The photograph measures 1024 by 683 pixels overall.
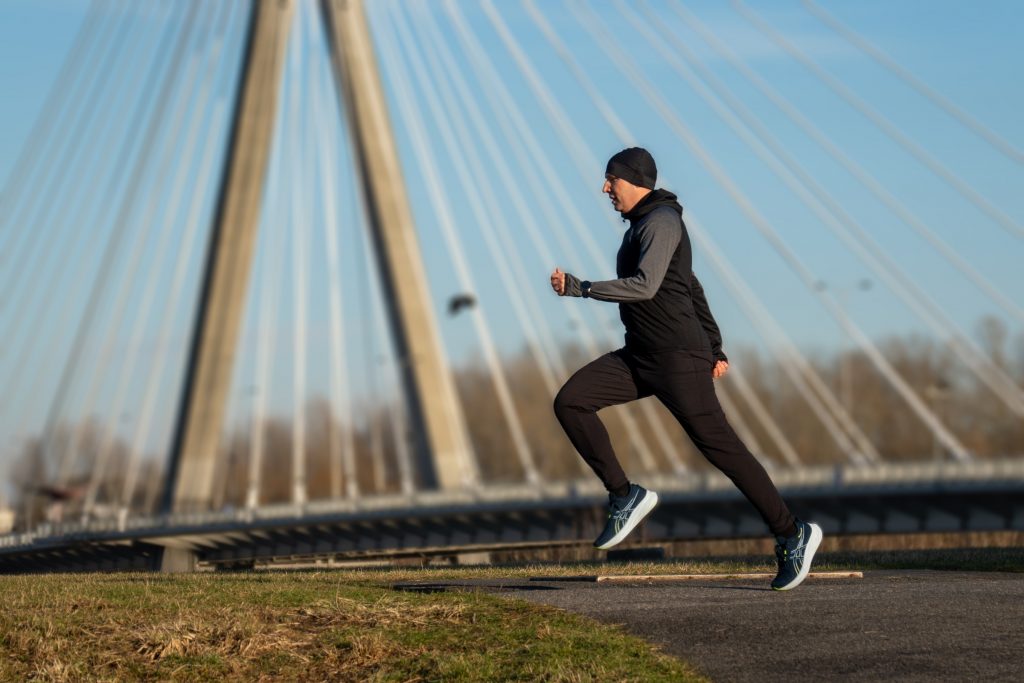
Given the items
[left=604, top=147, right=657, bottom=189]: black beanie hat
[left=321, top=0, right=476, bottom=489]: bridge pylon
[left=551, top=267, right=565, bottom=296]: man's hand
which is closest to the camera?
[left=551, top=267, right=565, bottom=296]: man's hand

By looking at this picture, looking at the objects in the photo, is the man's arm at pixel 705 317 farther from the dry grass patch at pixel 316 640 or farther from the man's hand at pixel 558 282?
the dry grass patch at pixel 316 640

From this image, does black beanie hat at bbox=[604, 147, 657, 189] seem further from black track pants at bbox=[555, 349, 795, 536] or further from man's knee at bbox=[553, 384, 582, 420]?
man's knee at bbox=[553, 384, 582, 420]

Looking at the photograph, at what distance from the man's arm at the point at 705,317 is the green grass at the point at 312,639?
1.49 metres

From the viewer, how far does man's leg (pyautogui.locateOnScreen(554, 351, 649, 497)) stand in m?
8.12

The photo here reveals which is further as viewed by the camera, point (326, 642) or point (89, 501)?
point (89, 501)

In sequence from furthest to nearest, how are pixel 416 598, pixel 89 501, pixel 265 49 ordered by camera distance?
1. pixel 89 501
2. pixel 265 49
3. pixel 416 598

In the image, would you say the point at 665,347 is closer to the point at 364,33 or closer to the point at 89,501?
the point at 364,33

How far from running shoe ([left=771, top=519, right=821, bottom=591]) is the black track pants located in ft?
0.24

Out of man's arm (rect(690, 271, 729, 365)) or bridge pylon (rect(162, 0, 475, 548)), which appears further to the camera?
bridge pylon (rect(162, 0, 475, 548))

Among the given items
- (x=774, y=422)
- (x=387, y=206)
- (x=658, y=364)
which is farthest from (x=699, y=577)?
(x=774, y=422)

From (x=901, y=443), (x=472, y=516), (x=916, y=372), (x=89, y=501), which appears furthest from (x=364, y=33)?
(x=916, y=372)

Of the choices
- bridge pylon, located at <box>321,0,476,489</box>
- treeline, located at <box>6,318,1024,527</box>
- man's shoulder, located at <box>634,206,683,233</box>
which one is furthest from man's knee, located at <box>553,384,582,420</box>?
treeline, located at <box>6,318,1024,527</box>

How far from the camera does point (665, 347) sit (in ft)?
26.1

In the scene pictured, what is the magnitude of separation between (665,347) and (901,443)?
76328 mm
